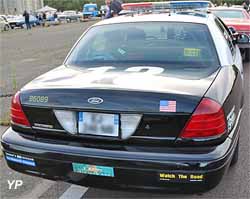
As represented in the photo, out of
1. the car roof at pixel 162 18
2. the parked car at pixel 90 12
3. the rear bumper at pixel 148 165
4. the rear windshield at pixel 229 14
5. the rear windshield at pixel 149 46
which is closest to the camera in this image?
the rear bumper at pixel 148 165

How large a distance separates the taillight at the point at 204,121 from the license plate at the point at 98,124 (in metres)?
0.47

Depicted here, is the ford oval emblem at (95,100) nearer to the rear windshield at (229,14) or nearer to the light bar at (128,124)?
the light bar at (128,124)

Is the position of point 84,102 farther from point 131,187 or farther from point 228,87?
point 228,87

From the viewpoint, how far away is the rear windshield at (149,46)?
3.62m

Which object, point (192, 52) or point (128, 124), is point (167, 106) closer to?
point (128, 124)

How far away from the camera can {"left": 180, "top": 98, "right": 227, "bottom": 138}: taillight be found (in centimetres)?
272

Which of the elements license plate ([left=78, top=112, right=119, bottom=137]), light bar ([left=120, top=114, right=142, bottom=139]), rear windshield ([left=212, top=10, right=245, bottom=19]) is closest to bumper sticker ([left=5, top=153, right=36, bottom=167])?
license plate ([left=78, top=112, right=119, bottom=137])

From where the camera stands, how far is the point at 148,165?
8.84ft

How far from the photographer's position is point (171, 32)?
395 centimetres

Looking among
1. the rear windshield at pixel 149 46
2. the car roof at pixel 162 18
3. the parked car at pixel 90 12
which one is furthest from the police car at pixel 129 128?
the parked car at pixel 90 12

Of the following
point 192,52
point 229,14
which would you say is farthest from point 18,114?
point 229,14

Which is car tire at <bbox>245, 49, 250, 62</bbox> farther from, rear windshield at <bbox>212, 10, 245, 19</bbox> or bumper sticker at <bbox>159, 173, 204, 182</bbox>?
bumper sticker at <bbox>159, 173, 204, 182</bbox>

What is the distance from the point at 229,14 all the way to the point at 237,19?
2.00 feet
